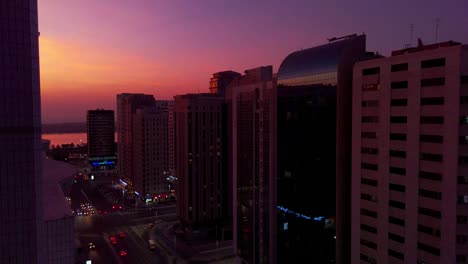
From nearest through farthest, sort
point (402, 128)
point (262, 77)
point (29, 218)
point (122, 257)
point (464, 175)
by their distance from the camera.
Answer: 1. point (29, 218)
2. point (464, 175)
3. point (402, 128)
4. point (262, 77)
5. point (122, 257)

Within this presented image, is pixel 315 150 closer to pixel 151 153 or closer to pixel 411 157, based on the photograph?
pixel 411 157

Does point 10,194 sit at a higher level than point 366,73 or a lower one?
lower

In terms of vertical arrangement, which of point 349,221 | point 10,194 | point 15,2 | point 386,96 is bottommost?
point 349,221

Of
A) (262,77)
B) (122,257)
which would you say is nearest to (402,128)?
(262,77)

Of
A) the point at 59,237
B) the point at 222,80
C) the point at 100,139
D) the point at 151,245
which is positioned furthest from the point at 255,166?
the point at 100,139

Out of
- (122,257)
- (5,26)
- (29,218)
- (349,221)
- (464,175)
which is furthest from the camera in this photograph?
(122,257)

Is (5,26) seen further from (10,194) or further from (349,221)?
(349,221)
